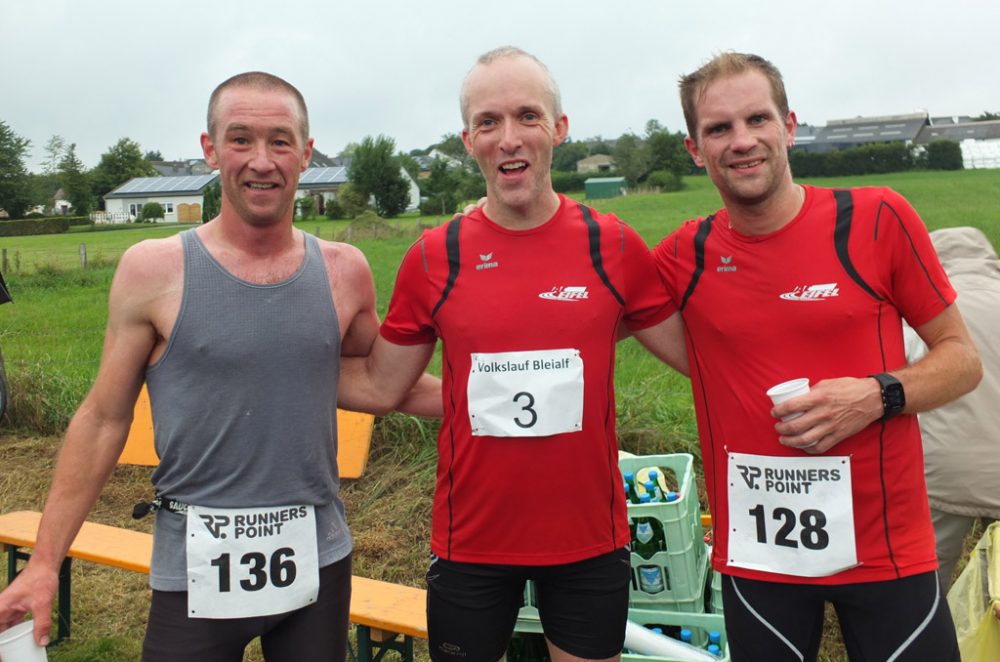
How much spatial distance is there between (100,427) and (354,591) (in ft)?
5.68

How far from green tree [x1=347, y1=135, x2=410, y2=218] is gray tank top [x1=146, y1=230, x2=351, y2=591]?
60582mm

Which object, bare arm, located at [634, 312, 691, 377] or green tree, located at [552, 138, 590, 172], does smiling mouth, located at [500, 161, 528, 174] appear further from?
green tree, located at [552, 138, 590, 172]

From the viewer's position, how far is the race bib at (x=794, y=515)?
236 centimetres

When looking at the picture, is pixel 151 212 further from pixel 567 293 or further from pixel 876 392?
pixel 876 392

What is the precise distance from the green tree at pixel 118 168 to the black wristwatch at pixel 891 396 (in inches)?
3180

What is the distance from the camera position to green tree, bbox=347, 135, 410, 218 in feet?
204

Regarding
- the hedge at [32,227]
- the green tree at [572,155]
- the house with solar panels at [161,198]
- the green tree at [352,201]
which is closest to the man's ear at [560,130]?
the hedge at [32,227]

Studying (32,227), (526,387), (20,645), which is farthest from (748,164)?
(32,227)

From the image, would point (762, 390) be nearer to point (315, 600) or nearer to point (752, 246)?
point (752, 246)

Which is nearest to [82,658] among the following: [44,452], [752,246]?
[44,452]

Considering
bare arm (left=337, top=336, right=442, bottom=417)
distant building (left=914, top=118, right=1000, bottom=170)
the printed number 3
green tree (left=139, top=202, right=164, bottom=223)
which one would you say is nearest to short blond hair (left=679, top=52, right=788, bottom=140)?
the printed number 3

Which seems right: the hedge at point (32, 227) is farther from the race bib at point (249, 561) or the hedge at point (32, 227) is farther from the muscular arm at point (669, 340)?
the muscular arm at point (669, 340)

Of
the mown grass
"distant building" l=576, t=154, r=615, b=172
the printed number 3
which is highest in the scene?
"distant building" l=576, t=154, r=615, b=172

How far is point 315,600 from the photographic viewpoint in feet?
8.18
